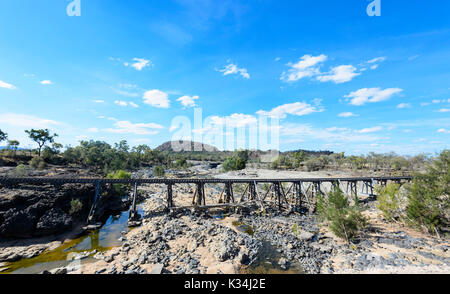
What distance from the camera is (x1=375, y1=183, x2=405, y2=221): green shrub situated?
19500 millimetres

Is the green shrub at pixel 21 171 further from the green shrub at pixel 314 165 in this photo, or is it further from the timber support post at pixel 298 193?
the green shrub at pixel 314 165

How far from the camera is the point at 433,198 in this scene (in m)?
15.3

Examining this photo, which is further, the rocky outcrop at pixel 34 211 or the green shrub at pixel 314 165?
the green shrub at pixel 314 165

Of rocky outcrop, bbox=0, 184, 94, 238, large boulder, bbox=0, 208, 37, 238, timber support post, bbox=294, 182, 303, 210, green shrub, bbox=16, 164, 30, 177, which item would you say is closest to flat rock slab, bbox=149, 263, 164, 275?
rocky outcrop, bbox=0, 184, 94, 238

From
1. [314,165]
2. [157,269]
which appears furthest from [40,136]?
[314,165]

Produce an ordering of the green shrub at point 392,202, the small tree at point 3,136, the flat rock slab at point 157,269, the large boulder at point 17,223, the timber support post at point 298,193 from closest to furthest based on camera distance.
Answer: the flat rock slab at point 157,269, the large boulder at point 17,223, the green shrub at point 392,202, the timber support post at point 298,193, the small tree at point 3,136

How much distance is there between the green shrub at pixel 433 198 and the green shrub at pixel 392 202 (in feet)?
9.18

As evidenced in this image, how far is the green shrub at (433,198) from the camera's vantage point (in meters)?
15.1

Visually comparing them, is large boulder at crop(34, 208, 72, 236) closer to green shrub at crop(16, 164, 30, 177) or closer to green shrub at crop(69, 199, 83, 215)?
green shrub at crop(69, 199, 83, 215)

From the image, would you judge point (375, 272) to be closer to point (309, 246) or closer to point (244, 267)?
point (309, 246)

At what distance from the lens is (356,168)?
7325 cm

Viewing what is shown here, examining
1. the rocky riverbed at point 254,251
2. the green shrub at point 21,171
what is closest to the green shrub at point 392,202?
the rocky riverbed at point 254,251

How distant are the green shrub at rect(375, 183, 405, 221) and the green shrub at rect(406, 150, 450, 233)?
9.18ft

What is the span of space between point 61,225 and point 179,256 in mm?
14047
